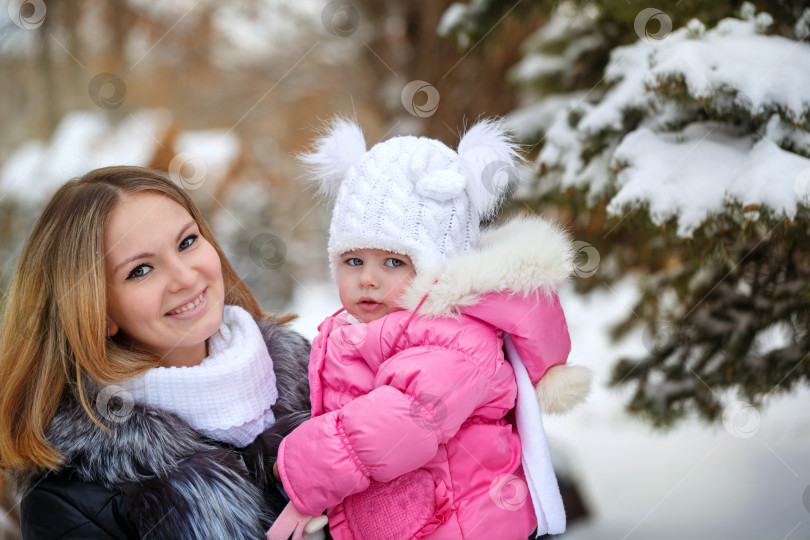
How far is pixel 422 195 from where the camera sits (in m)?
1.99

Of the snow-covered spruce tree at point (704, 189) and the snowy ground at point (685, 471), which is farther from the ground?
the snow-covered spruce tree at point (704, 189)

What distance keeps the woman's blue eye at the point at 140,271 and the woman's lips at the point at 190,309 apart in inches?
5.4

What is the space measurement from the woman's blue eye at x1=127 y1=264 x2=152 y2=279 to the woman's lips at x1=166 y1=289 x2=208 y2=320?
0.45 feet

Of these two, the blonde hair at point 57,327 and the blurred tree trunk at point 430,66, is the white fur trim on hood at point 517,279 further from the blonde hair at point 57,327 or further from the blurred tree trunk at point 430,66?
the blurred tree trunk at point 430,66

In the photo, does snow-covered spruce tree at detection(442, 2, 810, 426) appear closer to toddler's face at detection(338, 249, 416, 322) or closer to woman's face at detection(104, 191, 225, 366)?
toddler's face at detection(338, 249, 416, 322)

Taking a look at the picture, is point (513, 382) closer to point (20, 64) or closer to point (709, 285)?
point (709, 285)

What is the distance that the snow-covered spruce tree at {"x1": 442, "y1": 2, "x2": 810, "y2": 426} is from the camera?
225 cm

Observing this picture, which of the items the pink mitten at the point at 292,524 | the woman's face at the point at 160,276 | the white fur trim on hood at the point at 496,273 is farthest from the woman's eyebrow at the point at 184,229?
the pink mitten at the point at 292,524

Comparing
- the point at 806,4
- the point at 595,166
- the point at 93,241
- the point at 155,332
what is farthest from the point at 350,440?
the point at 806,4

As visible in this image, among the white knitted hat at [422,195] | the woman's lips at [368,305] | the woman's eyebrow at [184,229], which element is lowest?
the woman's lips at [368,305]

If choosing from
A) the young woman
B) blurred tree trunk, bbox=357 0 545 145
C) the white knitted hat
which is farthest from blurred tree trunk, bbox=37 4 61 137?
the white knitted hat

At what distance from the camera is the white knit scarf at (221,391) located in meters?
1.92

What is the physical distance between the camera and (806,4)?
97.3 inches

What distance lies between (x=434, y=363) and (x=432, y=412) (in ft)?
0.42
